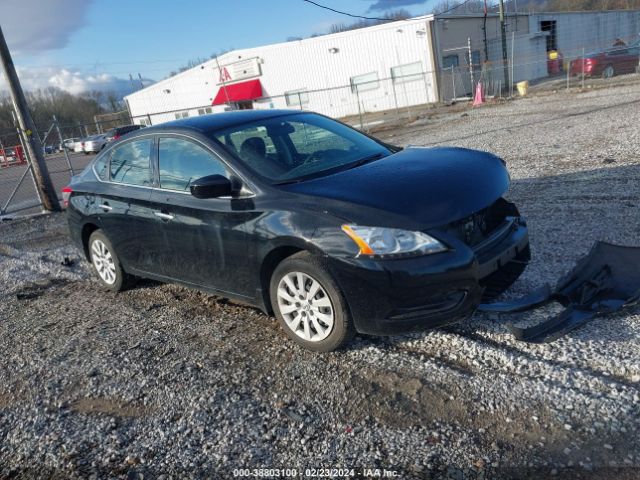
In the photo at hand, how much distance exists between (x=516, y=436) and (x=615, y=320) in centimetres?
144

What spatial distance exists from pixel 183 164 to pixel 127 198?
856mm

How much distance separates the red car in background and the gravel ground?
2208 cm

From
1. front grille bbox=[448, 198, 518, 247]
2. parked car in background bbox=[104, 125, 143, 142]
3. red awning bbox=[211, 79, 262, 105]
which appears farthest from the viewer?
red awning bbox=[211, 79, 262, 105]

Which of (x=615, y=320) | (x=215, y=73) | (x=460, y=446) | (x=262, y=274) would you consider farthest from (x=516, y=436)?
(x=215, y=73)

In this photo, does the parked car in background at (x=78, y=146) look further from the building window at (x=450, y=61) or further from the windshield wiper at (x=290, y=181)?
the windshield wiper at (x=290, y=181)

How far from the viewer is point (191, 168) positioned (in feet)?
14.9

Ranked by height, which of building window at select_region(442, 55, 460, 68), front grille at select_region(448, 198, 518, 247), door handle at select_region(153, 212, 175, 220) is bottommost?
front grille at select_region(448, 198, 518, 247)

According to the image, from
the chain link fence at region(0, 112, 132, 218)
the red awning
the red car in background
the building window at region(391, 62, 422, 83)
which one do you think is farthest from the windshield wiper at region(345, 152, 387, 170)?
the red awning

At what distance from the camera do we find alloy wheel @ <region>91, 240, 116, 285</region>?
18.8 ft

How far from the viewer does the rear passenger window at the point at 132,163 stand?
5.00m

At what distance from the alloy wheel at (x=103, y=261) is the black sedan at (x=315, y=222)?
33 centimetres

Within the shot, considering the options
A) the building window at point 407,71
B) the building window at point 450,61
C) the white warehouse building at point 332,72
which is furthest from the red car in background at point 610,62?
the building window at point 407,71

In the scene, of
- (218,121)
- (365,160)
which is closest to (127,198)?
(218,121)

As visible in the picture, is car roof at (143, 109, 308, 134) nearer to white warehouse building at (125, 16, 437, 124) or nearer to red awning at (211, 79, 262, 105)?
white warehouse building at (125, 16, 437, 124)
